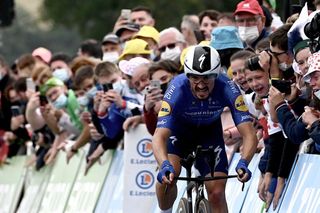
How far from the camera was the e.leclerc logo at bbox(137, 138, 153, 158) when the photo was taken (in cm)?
1652

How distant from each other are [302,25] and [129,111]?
16.7 ft

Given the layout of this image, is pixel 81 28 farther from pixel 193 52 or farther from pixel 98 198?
pixel 193 52

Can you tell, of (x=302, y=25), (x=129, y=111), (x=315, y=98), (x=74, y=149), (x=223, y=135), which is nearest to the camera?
(x=315, y=98)

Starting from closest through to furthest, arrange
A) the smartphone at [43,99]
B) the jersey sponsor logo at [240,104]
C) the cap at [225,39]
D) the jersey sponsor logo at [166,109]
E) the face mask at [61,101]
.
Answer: the jersey sponsor logo at [240,104]
the jersey sponsor logo at [166,109]
the cap at [225,39]
the face mask at [61,101]
the smartphone at [43,99]

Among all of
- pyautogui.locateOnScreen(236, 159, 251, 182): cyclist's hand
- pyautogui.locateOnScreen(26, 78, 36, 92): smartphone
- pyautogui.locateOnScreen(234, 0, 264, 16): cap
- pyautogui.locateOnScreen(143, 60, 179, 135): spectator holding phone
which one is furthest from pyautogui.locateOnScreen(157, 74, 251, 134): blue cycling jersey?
pyautogui.locateOnScreen(26, 78, 36, 92): smartphone

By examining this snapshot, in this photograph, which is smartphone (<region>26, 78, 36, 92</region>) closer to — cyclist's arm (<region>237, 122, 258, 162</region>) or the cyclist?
the cyclist

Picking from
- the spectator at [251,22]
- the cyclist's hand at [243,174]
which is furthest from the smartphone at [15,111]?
the cyclist's hand at [243,174]

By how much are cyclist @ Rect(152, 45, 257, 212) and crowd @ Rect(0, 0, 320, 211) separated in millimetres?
189

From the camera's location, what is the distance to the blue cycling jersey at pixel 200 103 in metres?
13.0

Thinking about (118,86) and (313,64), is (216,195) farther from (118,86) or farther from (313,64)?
(118,86)

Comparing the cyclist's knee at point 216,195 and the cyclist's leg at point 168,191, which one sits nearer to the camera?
the cyclist's knee at point 216,195

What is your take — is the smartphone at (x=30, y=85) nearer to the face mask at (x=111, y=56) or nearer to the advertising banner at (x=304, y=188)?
the face mask at (x=111, y=56)

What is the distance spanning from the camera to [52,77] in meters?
20.6

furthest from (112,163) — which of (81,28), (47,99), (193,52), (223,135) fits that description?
(81,28)
